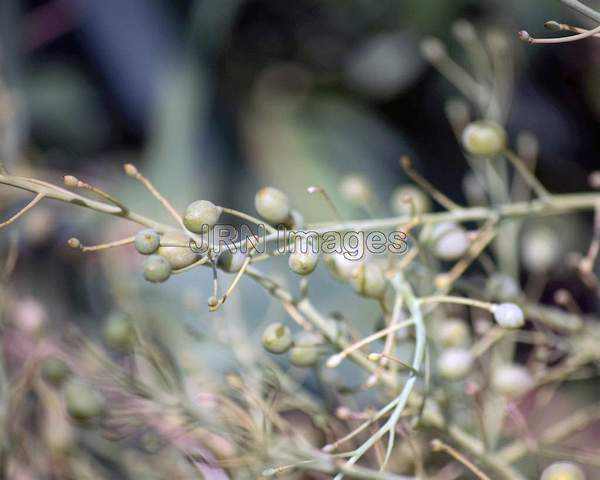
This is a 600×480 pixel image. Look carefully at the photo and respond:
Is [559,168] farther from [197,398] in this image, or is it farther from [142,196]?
[197,398]

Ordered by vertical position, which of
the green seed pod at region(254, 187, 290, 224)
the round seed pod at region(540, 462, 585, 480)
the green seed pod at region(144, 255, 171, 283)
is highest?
the green seed pod at region(254, 187, 290, 224)

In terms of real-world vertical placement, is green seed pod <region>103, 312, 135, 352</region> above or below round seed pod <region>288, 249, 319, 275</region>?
below

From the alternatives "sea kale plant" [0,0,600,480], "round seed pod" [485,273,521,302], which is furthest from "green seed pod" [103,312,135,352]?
"round seed pod" [485,273,521,302]

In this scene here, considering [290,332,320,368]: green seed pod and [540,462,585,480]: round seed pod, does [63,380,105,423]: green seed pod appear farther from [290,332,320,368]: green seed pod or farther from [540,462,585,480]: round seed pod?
[540,462,585,480]: round seed pod

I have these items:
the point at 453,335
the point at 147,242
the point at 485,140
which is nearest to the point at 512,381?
the point at 453,335

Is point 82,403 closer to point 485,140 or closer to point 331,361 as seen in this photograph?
point 331,361

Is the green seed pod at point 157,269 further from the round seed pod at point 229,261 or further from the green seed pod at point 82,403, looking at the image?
the green seed pod at point 82,403
